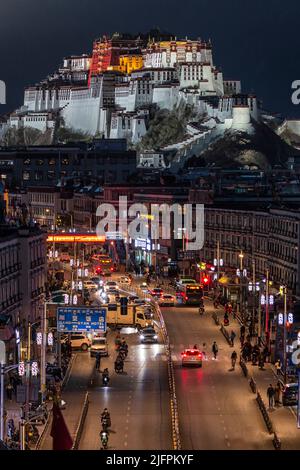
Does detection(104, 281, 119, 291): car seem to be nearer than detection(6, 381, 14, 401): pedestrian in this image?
No

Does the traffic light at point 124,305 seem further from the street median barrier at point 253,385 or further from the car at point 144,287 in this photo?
the street median barrier at point 253,385

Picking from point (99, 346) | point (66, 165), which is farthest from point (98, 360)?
point (66, 165)

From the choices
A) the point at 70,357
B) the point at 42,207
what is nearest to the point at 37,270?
the point at 70,357

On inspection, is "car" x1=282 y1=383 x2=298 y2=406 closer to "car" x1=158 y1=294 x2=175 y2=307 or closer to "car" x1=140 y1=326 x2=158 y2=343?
"car" x1=140 y1=326 x2=158 y2=343

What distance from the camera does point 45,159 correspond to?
184 meters

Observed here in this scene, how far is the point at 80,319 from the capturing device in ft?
156

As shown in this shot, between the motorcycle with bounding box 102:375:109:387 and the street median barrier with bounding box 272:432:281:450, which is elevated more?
the street median barrier with bounding box 272:432:281:450

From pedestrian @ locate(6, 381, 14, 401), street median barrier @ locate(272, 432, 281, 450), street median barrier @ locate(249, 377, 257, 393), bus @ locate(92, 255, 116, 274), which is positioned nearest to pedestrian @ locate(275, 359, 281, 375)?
street median barrier @ locate(249, 377, 257, 393)

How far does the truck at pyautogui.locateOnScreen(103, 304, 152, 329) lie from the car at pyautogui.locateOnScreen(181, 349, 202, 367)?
11.4m

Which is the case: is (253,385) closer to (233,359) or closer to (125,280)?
(233,359)

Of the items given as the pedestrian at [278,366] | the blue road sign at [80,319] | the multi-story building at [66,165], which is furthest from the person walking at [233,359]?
the multi-story building at [66,165]

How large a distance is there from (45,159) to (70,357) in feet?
434

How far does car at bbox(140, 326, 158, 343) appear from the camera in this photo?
190ft
